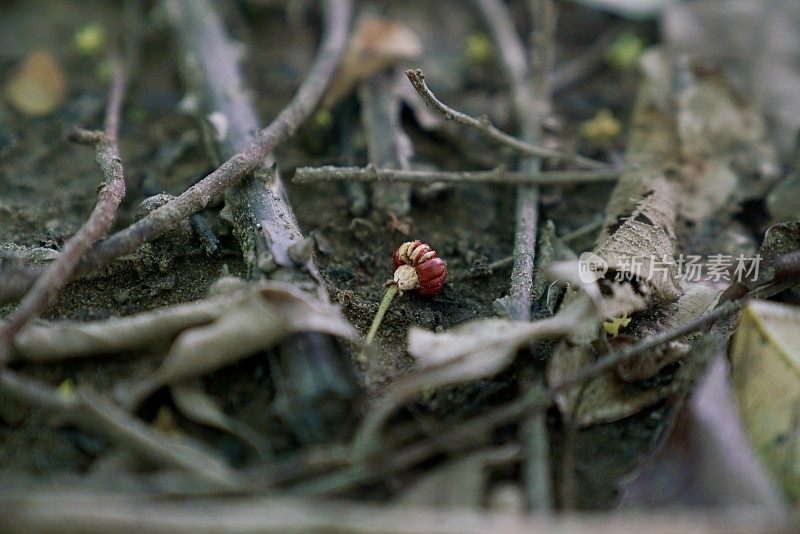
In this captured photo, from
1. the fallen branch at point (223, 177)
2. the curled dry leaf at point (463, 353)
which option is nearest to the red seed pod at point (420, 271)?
the curled dry leaf at point (463, 353)

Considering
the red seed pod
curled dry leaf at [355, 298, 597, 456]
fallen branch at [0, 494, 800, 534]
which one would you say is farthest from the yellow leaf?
fallen branch at [0, 494, 800, 534]

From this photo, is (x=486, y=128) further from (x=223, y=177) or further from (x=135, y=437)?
(x=135, y=437)

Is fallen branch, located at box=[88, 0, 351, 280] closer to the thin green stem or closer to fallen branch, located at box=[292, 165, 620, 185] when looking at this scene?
fallen branch, located at box=[292, 165, 620, 185]

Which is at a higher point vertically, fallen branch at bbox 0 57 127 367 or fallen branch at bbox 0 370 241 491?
fallen branch at bbox 0 57 127 367

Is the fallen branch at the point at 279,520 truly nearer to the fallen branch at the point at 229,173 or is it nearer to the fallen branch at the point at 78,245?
the fallen branch at the point at 78,245

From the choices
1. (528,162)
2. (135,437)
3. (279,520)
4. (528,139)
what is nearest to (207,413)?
(135,437)

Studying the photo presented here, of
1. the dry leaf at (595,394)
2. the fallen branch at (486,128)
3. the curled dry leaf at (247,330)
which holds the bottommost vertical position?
the dry leaf at (595,394)
